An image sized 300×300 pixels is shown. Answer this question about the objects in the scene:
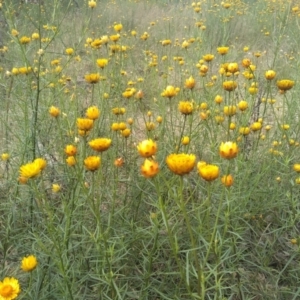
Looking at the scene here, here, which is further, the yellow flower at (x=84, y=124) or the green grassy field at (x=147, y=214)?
the yellow flower at (x=84, y=124)

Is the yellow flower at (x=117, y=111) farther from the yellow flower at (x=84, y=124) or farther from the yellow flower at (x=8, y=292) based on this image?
the yellow flower at (x=8, y=292)

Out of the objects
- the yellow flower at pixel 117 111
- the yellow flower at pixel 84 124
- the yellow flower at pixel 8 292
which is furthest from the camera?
the yellow flower at pixel 117 111

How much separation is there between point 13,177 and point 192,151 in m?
1.04

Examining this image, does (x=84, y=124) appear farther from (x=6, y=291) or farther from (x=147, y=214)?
(x=147, y=214)

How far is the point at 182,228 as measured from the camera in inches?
68.7

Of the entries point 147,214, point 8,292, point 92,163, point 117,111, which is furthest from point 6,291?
point 117,111

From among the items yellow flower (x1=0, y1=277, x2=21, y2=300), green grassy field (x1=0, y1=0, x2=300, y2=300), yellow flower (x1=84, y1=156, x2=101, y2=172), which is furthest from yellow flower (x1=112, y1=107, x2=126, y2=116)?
yellow flower (x1=0, y1=277, x2=21, y2=300)

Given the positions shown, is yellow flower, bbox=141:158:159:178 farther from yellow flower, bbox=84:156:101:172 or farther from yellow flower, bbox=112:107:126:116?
yellow flower, bbox=112:107:126:116

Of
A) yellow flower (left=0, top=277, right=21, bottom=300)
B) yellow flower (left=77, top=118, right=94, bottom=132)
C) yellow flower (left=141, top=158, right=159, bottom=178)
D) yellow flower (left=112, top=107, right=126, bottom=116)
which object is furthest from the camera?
yellow flower (left=112, top=107, right=126, bottom=116)

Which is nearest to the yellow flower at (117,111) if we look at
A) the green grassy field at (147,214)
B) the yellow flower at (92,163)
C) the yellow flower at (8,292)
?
the green grassy field at (147,214)

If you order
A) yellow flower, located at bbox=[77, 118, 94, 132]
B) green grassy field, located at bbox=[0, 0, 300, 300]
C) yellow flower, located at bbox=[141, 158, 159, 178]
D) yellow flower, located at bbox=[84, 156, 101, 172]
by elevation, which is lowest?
green grassy field, located at bbox=[0, 0, 300, 300]

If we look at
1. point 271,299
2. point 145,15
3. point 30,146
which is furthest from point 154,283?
point 145,15

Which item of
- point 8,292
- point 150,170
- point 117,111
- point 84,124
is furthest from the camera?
point 117,111

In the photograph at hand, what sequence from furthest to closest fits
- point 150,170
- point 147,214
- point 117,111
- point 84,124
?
point 117,111, point 147,214, point 84,124, point 150,170
